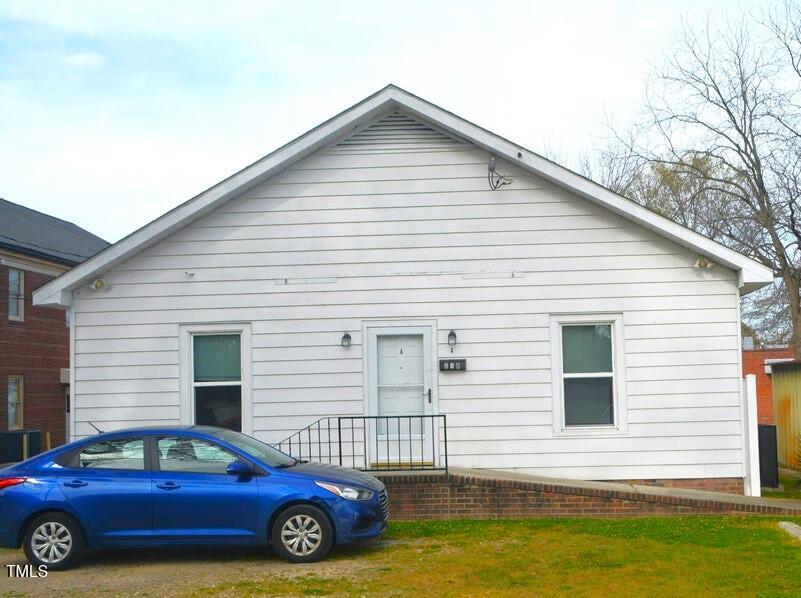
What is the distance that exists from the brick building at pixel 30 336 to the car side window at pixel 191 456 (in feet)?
55.2

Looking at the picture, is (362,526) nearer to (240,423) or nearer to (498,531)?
(498,531)

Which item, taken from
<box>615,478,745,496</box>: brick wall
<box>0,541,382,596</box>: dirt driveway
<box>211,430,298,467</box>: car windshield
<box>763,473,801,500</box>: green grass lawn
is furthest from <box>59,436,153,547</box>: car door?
<box>763,473,801,500</box>: green grass lawn

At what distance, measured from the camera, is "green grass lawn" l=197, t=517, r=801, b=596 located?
812 centimetres

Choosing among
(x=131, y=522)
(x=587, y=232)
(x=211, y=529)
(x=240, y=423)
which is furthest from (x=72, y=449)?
(x=587, y=232)

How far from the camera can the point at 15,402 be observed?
25.9 meters

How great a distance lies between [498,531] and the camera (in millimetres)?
10914

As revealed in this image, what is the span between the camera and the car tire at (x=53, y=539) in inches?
365

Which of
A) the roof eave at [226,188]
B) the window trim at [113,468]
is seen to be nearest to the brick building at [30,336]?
the roof eave at [226,188]

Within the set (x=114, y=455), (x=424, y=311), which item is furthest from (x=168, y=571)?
(x=424, y=311)

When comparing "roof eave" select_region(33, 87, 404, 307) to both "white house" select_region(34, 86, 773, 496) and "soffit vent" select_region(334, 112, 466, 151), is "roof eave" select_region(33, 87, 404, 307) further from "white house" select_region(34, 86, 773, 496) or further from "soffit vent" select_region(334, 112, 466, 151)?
"soffit vent" select_region(334, 112, 466, 151)

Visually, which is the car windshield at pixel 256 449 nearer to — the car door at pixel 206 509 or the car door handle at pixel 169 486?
the car door at pixel 206 509

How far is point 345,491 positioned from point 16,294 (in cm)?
1935

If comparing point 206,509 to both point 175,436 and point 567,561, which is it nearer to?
point 175,436

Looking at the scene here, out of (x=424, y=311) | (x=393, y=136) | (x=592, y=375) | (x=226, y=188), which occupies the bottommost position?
(x=592, y=375)
